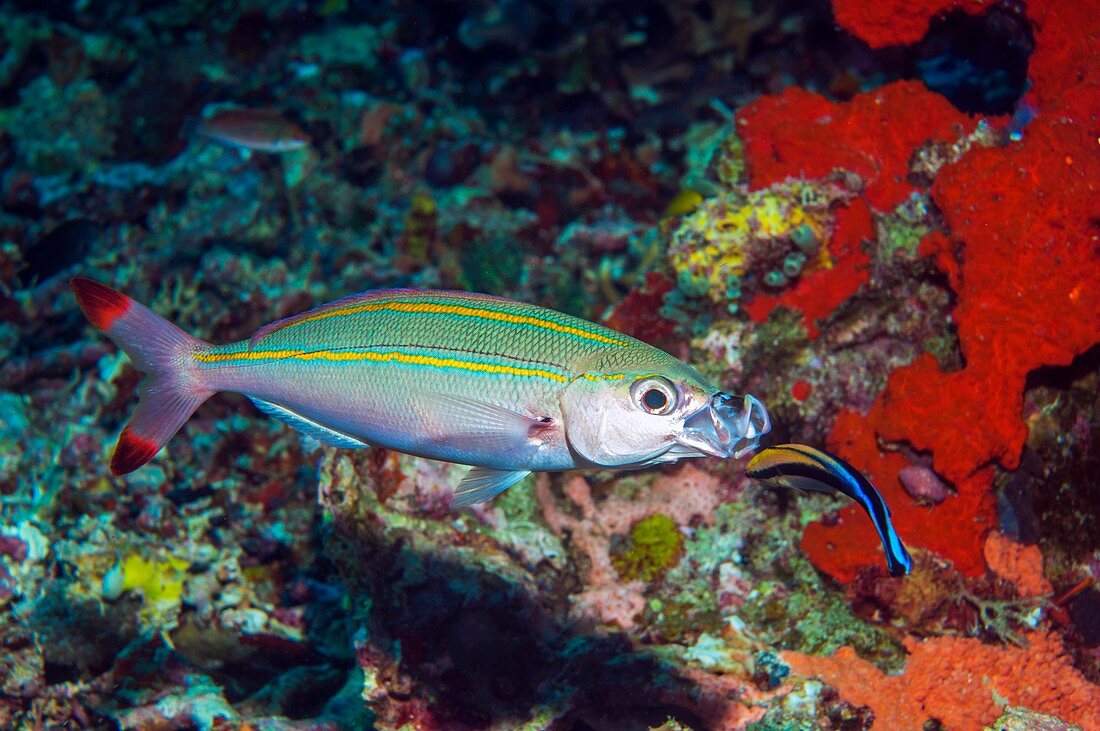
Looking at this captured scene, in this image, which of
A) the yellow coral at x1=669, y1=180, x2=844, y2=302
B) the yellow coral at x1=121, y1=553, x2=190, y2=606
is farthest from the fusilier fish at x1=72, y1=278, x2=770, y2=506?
the yellow coral at x1=121, y1=553, x2=190, y2=606

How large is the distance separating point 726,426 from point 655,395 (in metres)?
0.29

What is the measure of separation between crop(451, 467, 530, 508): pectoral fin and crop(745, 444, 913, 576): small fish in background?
1046 millimetres

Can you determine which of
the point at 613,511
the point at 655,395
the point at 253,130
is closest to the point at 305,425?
the point at 655,395

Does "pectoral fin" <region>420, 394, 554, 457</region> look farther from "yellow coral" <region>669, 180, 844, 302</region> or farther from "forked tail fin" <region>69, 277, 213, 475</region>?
"yellow coral" <region>669, 180, 844, 302</region>

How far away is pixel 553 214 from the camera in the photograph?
342 inches

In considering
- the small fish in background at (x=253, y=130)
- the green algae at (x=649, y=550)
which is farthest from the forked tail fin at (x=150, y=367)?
the small fish in background at (x=253, y=130)

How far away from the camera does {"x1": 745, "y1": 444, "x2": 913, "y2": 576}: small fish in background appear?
2.35m

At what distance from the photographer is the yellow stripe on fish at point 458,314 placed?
2775 millimetres

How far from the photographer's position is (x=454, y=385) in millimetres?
2736

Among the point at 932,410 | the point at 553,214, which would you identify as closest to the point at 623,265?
the point at 553,214

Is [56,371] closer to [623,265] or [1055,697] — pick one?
[623,265]

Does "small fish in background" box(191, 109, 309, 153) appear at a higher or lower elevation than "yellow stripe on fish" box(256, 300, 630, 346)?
lower

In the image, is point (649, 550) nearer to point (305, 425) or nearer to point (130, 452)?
point (305, 425)

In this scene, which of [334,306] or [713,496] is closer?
[334,306]
